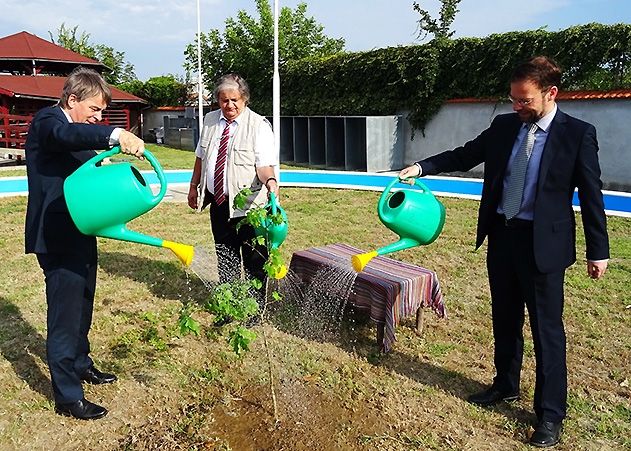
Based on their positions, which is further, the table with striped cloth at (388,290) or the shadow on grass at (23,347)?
the table with striped cloth at (388,290)

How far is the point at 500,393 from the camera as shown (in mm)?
2711

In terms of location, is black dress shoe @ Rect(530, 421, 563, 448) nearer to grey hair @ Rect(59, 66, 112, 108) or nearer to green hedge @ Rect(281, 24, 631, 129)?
grey hair @ Rect(59, 66, 112, 108)

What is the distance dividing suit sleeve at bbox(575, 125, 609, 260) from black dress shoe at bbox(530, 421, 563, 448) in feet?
2.41

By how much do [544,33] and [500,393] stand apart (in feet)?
30.3

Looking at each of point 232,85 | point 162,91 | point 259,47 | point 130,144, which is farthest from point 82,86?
point 162,91

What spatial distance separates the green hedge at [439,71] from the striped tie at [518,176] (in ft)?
28.0

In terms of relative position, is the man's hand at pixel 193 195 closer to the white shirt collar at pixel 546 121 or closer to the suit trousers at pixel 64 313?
→ the suit trousers at pixel 64 313

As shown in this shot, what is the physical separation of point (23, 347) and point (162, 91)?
71.4 ft

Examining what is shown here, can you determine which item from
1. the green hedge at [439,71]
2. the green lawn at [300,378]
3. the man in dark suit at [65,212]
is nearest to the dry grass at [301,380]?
the green lawn at [300,378]

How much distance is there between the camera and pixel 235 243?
11.4 ft

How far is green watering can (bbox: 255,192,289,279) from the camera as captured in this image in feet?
8.04

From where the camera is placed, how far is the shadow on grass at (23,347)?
288cm

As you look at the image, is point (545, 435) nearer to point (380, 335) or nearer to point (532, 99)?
point (380, 335)

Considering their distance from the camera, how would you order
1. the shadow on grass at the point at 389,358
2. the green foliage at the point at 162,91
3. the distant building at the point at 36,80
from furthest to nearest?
the green foliage at the point at 162,91, the distant building at the point at 36,80, the shadow on grass at the point at 389,358
